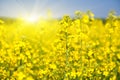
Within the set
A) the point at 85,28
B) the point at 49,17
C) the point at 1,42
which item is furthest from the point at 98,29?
the point at 1,42

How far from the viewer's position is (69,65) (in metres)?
7.63

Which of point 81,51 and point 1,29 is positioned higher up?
point 1,29

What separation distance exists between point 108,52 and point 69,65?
5.54 ft

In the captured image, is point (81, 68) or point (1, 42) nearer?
point (81, 68)

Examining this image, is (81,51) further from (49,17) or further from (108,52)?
(49,17)

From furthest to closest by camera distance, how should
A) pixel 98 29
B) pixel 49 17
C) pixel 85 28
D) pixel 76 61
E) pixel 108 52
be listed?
pixel 98 29 → pixel 49 17 → pixel 85 28 → pixel 108 52 → pixel 76 61

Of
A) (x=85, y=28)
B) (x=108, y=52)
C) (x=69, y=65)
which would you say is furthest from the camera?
(x=85, y=28)

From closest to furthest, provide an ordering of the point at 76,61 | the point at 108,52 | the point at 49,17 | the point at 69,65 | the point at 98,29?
the point at 69,65 < the point at 76,61 < the point at 108,52 < the point at 49,17 < the point at 98,29

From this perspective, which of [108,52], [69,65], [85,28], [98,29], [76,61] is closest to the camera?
[69,65]

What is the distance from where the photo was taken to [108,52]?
8.99 m

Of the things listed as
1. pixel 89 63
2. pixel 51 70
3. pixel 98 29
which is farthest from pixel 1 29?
pixel 98 29

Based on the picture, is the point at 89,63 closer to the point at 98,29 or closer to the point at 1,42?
the point at 1,42

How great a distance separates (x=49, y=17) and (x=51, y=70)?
30.9 ft

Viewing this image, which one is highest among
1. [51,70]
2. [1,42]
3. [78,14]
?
[78,14]
